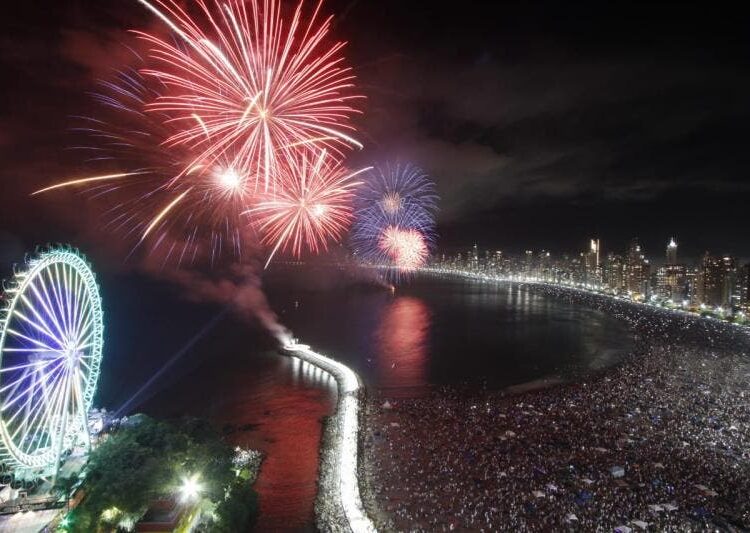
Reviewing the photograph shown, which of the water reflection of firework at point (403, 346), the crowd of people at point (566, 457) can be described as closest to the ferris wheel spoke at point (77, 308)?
the crowd of people at point (566, 457)

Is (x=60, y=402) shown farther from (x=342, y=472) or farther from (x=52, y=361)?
(x=342, y=472)

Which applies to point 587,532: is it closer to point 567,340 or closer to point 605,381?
point 605,381

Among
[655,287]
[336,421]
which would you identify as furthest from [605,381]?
[655,287]

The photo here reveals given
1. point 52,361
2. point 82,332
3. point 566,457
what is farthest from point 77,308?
point 566,457

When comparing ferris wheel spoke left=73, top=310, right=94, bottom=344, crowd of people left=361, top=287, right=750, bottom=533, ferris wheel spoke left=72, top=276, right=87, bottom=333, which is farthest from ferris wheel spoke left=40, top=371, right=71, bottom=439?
crowd of people left=361, top=287, right=750, bottom=533

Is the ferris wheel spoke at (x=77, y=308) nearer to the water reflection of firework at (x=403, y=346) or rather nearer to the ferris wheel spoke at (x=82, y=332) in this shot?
the ferris wheel spoke at (x=82, y=332)

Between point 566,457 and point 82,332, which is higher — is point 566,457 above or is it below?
below

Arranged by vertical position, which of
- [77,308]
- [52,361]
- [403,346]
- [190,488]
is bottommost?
[403,346]
